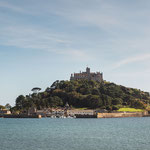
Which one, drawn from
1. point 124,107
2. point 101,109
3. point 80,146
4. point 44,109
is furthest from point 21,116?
point 80,146

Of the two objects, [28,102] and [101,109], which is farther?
[28,102]

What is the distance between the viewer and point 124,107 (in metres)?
192

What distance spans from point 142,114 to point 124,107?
12.9 m

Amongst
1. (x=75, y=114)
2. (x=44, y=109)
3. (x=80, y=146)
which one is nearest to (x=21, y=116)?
(x=44, y=109)

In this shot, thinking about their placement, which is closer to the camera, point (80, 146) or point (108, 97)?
point (80, 146)

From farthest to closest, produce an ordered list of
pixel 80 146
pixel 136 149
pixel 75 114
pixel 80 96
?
pixel 80 96 → pixel 75 114 → pixel 80 146 → pixel 136 149

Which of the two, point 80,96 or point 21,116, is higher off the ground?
point 80,96

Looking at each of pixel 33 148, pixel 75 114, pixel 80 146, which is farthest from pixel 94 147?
pixel 75 114

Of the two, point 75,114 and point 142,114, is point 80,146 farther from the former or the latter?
point 142,114

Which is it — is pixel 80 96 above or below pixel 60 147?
above

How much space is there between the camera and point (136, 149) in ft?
133

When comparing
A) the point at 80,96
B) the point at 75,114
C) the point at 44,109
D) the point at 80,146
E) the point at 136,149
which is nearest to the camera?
the point at 136,149

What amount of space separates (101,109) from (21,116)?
48.4 metres

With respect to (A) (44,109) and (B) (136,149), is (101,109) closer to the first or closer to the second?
(A) (44,109)
